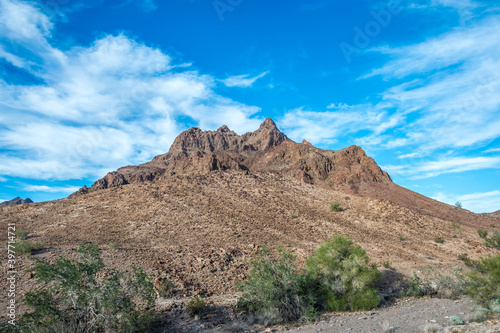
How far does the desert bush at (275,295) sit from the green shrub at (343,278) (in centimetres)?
112

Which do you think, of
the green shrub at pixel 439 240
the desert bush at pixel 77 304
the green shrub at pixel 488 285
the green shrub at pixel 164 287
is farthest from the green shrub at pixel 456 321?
the green shrub at pixel 439 240

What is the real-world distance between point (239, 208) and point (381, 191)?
25.0 metres

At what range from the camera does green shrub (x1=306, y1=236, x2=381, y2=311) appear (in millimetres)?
11281

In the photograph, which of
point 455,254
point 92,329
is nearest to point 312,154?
point 455,254

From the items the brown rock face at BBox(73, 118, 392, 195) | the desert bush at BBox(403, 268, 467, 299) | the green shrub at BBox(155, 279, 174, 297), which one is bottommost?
the desert bush at BBox(403, 268, 467, 299)

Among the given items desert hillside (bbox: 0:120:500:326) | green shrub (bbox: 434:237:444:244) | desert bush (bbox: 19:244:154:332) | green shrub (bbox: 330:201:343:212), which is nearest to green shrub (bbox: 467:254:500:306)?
desert hillside (bbox: 0:120:500:326)

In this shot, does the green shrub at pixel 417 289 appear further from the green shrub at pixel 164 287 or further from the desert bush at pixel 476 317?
the green shrub at pixel 164 287

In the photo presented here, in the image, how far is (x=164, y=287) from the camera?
39.3 ft

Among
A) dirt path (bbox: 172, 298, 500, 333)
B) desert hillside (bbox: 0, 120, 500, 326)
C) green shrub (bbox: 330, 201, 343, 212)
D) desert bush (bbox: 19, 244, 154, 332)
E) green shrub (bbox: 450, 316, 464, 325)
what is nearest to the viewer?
desert bush (bbox: 19, 244, 154, 332)

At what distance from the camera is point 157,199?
27359 mm

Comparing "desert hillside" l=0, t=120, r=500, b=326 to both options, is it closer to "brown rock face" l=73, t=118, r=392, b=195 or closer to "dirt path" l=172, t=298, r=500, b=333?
"brown rock face" l=73, t=118, r=392, b=195

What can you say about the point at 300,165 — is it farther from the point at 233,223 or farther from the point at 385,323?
the point at 385,323

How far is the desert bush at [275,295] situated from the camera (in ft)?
33.3

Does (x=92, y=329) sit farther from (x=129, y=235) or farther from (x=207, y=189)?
(x=207, y=189)
